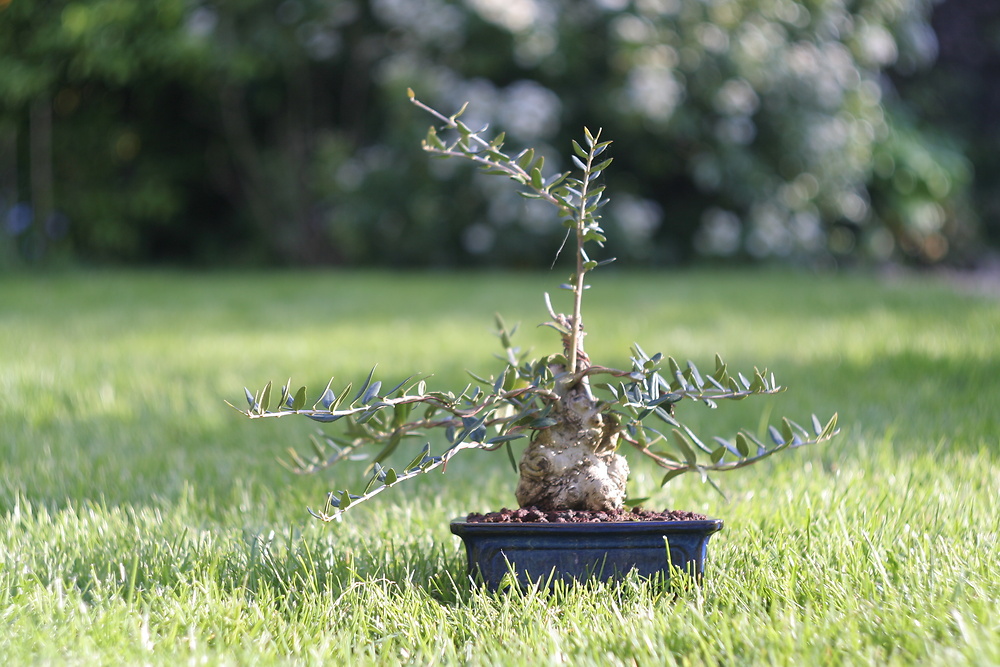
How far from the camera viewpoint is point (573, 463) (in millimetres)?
1310

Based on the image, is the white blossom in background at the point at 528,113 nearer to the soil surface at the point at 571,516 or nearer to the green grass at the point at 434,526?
the green grass at the point at 434,526

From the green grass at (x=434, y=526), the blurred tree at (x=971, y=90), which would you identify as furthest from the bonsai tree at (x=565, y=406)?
the blurred tree at (x=971, y=90)

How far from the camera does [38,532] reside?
1.51 metres

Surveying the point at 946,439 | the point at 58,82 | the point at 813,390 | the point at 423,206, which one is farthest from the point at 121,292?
the point at 946,439

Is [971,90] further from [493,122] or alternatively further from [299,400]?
[299,400]

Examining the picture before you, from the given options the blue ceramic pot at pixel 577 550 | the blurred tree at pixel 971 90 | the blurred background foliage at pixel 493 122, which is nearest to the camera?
the blue ceramic pot at pixel 577 550

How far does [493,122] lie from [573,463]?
6.68 metres

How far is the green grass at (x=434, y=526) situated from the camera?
43.6 inches

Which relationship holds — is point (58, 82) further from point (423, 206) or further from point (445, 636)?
point (445, 636)

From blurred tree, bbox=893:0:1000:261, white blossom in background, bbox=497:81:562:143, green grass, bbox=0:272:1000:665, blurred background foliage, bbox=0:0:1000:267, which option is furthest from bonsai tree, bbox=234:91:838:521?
blurred tree, bbox=893:0:1000:261

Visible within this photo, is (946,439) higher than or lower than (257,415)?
lower

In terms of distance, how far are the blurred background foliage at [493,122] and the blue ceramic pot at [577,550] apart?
602cm

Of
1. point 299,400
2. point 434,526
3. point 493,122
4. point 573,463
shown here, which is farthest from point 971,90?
point 299,400

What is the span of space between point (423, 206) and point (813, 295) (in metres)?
3.74
